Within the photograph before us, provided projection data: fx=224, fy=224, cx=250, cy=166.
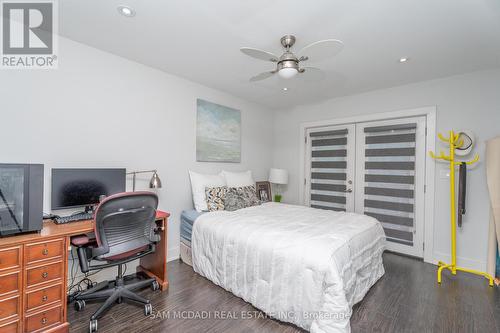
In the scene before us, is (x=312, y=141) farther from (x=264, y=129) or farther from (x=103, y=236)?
(x=103, y=236)

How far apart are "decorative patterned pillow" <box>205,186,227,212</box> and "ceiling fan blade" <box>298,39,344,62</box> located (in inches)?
79.0

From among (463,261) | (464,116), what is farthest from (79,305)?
(464,116)

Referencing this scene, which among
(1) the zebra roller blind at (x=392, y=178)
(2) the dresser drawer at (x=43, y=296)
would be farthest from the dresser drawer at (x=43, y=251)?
(1) the zebra roller blind at (x=392, y=178)

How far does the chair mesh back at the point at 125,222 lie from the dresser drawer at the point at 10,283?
49 cm

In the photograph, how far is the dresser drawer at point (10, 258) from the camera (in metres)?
1.47

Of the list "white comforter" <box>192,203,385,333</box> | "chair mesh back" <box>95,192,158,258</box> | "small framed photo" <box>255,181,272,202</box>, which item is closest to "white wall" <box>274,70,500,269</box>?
"white comforter" <box>192,203,385,333</box>

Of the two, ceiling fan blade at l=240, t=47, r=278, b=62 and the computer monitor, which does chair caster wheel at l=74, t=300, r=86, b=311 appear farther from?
ceiling fan blade at l=240, t=47, r=278, b=62

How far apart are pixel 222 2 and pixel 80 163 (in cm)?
210

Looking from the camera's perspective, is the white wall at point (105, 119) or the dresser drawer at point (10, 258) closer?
the dresser drawer at point (10, 258)

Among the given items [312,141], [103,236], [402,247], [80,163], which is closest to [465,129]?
[402,247]

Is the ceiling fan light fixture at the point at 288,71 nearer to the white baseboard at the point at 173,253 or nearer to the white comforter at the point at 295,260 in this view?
the white comforter at the point at 295,260

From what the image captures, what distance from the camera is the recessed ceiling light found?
1.82 m

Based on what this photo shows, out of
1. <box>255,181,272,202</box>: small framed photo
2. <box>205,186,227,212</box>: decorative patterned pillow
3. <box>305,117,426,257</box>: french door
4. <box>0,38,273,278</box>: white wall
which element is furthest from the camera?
<box>255,181,272,202</box>: small framed photo

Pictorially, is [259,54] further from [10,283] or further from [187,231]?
[10,283]
